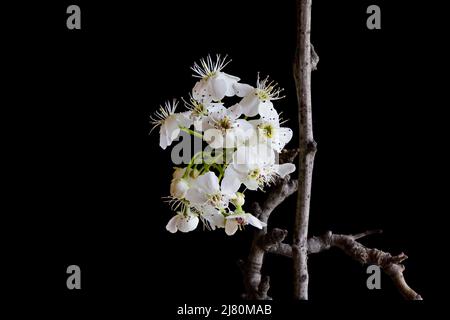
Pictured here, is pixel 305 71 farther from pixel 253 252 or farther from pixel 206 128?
pixel 253 252

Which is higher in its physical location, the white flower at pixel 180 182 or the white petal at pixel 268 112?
the white petal at pixel 268 112

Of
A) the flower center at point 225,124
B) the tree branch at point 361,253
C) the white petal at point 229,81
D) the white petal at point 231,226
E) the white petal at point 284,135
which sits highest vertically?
the white petal at point 229,81

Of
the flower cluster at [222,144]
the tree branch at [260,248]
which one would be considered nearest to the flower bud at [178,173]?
the flower cluster at [222,144]

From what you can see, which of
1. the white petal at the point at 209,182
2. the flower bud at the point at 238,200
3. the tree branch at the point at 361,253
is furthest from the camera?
the tree branch at the point at 361,253

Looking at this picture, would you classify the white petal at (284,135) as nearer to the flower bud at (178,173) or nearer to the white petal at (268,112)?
the white petal at (268,112)

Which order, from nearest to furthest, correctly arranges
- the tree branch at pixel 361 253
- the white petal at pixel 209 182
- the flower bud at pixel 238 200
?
the white petal at pixel 209 182 → the flower bud at pixel 238 200 → the tree branch at pixel 361 253
